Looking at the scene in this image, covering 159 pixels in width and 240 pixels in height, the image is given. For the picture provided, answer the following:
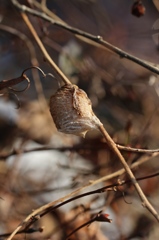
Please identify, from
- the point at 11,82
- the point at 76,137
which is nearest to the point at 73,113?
the point at 11,82

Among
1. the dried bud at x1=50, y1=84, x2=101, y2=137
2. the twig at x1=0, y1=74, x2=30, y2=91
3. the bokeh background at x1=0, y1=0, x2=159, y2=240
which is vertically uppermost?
the bokeh background at x1=0, y1=0, x2=159, y2=240

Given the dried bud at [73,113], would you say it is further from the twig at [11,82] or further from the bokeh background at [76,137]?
the bokeh background at [76,137]

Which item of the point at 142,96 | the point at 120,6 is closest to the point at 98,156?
the point at 142,96

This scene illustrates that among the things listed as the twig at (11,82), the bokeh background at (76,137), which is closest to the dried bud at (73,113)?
the twig at (11,82)

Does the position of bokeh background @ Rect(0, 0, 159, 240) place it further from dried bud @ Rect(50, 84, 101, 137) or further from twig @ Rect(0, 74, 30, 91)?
twig @ Rect(0, 74, 30, 91)

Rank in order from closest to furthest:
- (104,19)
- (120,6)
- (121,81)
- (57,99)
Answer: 1. (57,99)
2. (121,81)
3. (104,19)
4. (120,6)

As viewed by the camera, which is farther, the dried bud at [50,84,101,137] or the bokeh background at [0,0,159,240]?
the bokeh background at [0,0,159,240]

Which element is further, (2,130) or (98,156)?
(2,130)

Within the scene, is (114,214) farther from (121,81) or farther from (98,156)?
(121,81)

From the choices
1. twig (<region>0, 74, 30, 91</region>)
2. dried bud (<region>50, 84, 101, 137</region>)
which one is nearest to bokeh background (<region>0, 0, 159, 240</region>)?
dried bud (<region>50, 84, 101, 137</region>)
